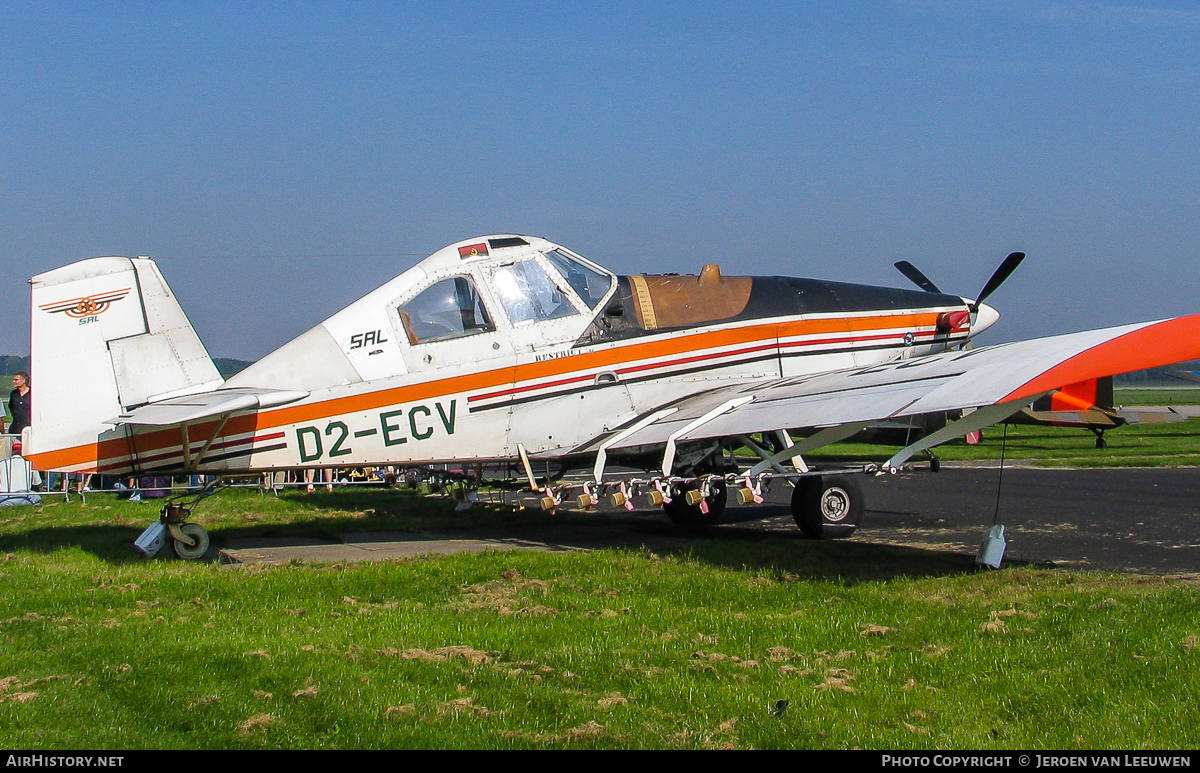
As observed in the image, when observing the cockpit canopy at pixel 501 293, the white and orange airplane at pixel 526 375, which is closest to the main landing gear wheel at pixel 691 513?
the white and orange airplane at pixel 526 375

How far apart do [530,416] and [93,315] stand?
3997 mm

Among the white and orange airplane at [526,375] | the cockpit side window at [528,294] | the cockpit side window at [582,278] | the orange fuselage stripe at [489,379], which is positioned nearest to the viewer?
the white and orange airplane at [526,375]

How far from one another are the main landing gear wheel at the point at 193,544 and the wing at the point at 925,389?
362 cm

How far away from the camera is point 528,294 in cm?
1057

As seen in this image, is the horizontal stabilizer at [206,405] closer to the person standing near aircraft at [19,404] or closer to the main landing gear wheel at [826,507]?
the main landing gear wheel at [826,507]

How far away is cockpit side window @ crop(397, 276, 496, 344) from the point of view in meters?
10.2

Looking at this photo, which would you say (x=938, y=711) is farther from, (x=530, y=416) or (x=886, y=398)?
(x=530, y=416)

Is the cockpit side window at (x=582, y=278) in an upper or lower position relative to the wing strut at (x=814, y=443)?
upper

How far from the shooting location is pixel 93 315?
9375 millimetres

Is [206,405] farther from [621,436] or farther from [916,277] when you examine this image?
[916,277]

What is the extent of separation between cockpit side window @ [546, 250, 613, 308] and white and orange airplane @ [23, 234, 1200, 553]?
0.02 metres

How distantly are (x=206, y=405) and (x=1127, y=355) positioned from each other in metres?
7.02

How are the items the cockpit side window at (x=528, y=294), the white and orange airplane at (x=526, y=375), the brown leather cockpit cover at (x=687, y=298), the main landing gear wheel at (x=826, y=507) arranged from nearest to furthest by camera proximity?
the white and orange airplane at (x=526, y=375)
the cockpit side window at (x=528, y=294)
the brown leather cockpit cover at (x=687, y=298)
the main landing gear wheel at (x=826, y=507)

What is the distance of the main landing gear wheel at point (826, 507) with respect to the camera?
37.0ft
